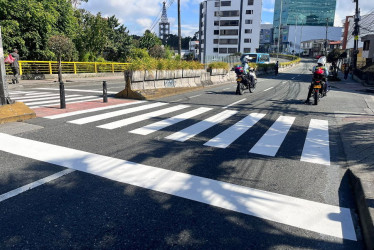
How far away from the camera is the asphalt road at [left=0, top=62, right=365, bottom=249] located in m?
2.66

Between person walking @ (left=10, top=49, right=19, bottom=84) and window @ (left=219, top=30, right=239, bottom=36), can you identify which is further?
window @ (left=219, top=30, right=239, bottom=36)

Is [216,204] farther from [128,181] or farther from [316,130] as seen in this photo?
[316,130]

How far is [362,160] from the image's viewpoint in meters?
4.67

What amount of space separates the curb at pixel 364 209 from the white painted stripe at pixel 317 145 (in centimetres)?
90

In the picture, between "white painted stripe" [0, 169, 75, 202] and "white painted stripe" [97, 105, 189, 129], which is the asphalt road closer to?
"white painted stripe" [0, 169, 75, 202]

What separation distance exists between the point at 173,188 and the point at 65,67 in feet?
76.8

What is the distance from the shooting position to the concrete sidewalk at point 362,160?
282 centimetres

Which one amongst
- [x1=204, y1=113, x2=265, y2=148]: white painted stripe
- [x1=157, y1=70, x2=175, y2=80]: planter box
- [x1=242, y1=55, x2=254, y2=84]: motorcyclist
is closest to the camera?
[x1=204, y1=113, x2=265, y2=148]: white painted stripe

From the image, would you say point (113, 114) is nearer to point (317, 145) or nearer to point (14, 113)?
point (14, 113)

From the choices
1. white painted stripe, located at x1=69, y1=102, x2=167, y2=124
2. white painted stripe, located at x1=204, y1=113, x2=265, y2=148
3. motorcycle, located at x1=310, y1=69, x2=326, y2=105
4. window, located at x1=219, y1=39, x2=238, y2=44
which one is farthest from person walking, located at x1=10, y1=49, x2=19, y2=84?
window, located at x1=219, y1=39, x2=238, y2=44

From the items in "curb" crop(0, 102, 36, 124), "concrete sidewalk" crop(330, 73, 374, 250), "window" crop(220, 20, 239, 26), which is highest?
"window" crop(220, 20, 239, 26)

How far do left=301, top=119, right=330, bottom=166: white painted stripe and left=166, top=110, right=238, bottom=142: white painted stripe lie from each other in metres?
2.47

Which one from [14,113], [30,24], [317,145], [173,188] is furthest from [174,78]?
[30,24]

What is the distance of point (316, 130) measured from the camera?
6.93m
